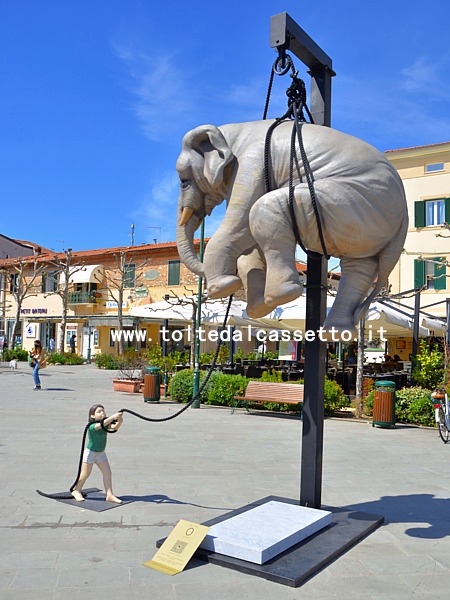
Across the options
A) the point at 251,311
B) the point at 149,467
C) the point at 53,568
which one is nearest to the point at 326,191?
the point at 251,311

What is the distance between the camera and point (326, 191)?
391 cm

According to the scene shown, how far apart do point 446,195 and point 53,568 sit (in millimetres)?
21495

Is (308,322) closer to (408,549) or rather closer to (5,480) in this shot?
(408,549)

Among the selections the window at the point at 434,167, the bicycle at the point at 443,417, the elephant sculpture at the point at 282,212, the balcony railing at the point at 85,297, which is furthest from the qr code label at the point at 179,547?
the balcony railing at the point at 85,297

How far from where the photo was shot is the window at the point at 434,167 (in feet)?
75.0

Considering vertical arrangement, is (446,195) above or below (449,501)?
above

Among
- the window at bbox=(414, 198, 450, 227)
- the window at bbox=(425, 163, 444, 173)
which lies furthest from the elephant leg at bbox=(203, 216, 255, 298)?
the window at bbox=(425, 163, 444, 173)

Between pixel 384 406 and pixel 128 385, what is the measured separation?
7635 millimetres

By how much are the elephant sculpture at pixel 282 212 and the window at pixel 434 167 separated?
20387 mm

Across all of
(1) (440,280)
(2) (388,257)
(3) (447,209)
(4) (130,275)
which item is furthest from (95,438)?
(4) (130,275)

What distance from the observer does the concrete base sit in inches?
149

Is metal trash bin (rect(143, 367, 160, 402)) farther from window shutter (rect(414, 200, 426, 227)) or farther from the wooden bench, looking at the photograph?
window shutter (rect(414, 200, 426, 227))

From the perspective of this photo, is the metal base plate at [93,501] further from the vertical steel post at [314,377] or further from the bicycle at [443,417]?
the bicycle at [443,417]

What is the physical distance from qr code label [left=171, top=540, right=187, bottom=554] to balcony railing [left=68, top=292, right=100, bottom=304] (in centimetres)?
3146
